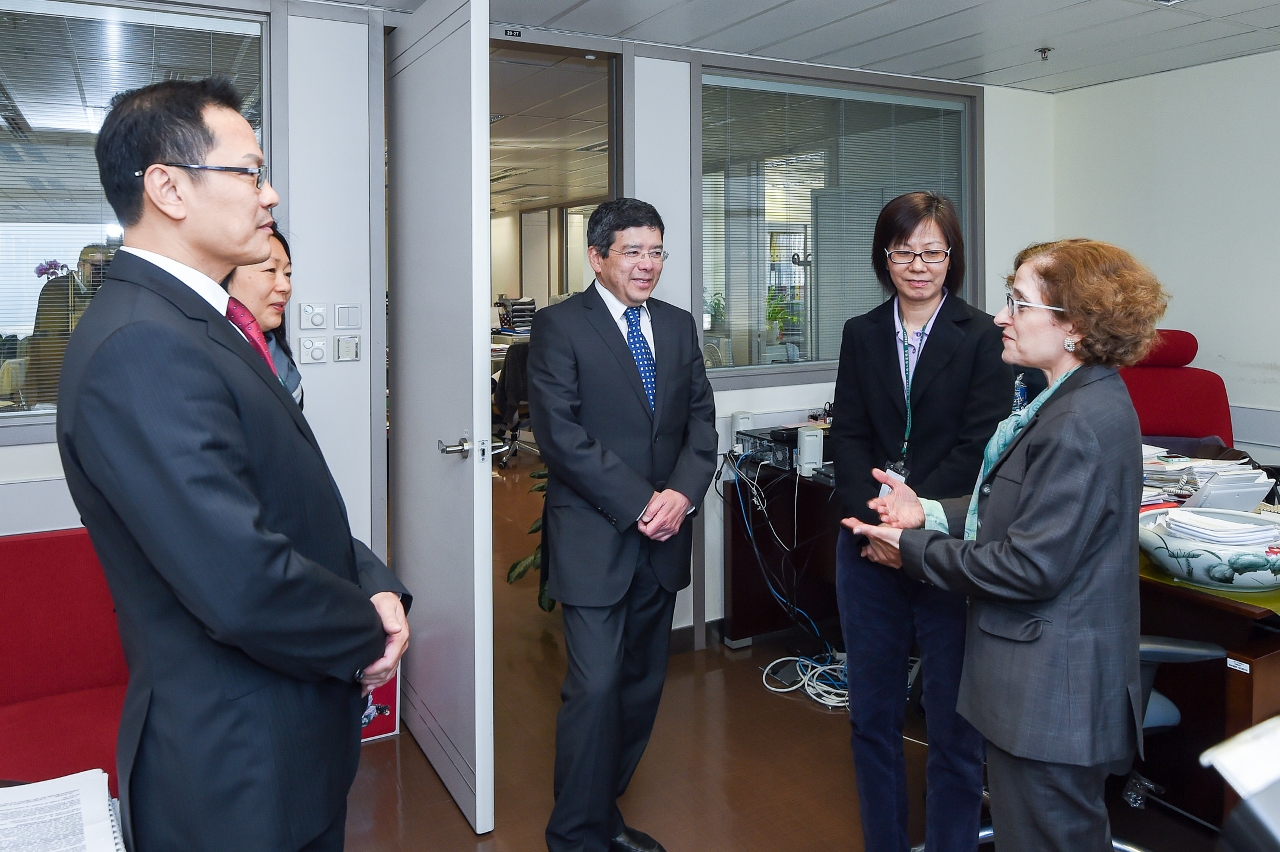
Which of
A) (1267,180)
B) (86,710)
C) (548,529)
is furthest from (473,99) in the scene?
(1267,180)

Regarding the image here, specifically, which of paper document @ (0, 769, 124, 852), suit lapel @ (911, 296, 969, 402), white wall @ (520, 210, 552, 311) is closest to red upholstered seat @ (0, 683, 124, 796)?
paper document @ (0, 769, 124, 852)

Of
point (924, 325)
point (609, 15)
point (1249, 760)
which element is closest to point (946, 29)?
point (609, 15)

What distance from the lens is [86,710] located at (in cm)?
253

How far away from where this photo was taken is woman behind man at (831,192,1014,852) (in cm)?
226

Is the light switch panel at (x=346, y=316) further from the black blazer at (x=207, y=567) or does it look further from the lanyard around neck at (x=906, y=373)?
the black blazer at (x=207, y=567)

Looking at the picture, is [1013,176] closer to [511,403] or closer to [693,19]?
[693,19]

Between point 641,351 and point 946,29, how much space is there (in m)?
2.13

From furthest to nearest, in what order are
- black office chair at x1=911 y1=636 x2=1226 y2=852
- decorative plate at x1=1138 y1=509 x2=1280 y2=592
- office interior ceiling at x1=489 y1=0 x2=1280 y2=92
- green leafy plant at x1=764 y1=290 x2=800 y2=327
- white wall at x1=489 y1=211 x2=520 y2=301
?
white wall at x1=489 y1=211 x2=520 y2=301, green leafy plant at x1=764 y1=290 x2=800 y2=327, office interior ceiling at x1=489 y1=0 x2=1280 y2=92, decorative plate at x1=1138 y1=509 x2=1280 y2=592, black office chair at x1=911 y1=636 x2=1226 y2=852

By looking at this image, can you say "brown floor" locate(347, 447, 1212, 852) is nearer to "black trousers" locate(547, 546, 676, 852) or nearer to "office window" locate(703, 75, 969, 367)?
"black trousers" locate(547, 546, 676, 852)

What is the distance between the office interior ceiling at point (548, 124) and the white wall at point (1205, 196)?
2.56m

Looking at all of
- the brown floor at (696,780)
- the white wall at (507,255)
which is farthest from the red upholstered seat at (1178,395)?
the white wall at (507,255)

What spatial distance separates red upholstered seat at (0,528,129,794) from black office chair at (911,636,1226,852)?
7.35 ft

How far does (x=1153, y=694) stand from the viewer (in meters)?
2.36

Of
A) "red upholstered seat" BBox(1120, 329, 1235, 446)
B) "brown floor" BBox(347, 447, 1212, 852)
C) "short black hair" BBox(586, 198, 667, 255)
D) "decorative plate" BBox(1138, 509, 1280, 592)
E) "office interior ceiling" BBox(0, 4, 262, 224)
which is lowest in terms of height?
"brown floor" BBox(347, 447, 1212, 852)
